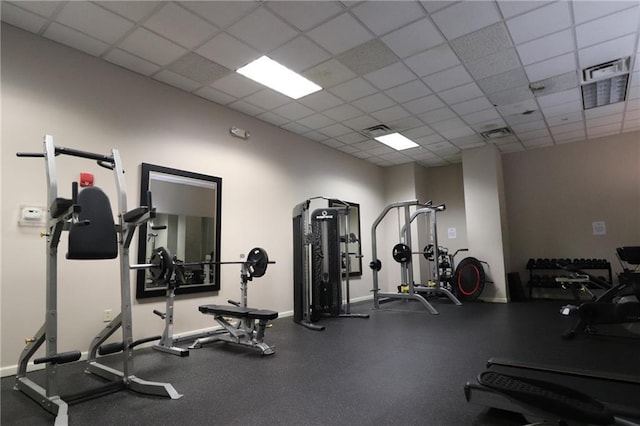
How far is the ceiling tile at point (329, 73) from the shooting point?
3.97 m

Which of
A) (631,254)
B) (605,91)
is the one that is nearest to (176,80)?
(605,91)

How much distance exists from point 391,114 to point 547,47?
7.09 feet

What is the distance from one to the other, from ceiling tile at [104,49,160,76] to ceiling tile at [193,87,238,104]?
0.64m

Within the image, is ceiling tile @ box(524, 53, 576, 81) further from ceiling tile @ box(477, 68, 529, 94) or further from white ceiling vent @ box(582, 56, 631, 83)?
white ceiling vent @ box(582, 56, 631, 83)

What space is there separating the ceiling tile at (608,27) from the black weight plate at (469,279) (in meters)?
4.09

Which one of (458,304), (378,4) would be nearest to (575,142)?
(458,304)

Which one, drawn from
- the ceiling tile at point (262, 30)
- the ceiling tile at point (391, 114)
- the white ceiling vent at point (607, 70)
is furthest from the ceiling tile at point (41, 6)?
the white ceiling vent at point (607, 70)

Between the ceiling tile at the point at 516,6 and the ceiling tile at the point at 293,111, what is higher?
the ceiling tile at the point at 516,6

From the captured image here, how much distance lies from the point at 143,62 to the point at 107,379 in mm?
3152

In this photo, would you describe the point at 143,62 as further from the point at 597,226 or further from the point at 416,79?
the point at 597,226

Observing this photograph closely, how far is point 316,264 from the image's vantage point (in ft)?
17.1

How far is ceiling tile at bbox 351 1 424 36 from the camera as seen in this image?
303 cm

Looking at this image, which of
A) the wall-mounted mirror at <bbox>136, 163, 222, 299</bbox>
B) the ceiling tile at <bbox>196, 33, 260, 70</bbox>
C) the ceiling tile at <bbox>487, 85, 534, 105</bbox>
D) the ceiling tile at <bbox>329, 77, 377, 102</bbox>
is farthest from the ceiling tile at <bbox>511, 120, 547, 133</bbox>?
the wall-mounted mirror at <bbox>136, 163, 222, 299</bbox>

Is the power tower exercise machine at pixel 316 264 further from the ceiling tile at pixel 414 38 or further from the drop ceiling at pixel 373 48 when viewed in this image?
the ceiling tile at pixel 414 38
